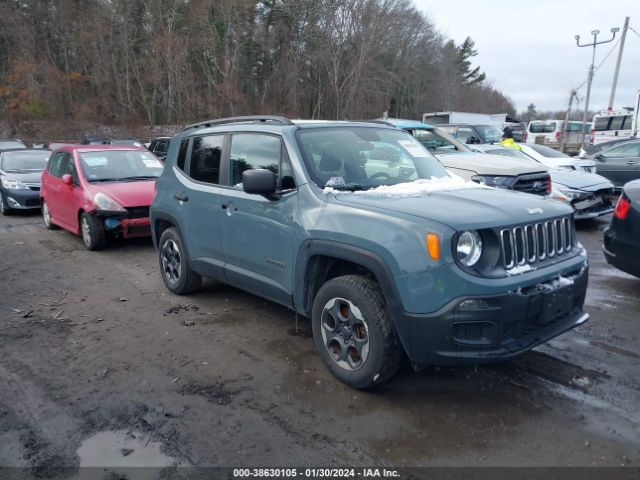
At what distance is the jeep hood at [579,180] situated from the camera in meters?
9.39

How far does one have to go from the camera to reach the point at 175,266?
596 cm

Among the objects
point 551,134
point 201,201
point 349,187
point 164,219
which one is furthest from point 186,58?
point 349,187

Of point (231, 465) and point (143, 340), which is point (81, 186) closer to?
point (143, 340)

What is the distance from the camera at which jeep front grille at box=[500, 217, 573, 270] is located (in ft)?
10.9

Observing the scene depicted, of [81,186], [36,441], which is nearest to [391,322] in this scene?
[36,441]

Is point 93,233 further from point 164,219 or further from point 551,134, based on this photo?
point 551,134

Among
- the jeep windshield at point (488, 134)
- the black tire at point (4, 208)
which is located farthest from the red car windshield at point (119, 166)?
the jeep windshield at point (488, 134)

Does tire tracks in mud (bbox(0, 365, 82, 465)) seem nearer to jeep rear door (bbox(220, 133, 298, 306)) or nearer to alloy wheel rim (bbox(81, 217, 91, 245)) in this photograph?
jeep rear door (bbox(220, 133, 298, 306))

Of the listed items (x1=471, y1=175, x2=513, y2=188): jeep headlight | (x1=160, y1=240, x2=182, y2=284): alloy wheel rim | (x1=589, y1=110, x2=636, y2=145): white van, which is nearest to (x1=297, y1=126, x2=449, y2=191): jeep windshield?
(x1=160, y1=240, x2=182, y2=284): alloy wheel rim

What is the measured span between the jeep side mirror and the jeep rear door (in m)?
0.20

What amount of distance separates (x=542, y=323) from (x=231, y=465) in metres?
2.16

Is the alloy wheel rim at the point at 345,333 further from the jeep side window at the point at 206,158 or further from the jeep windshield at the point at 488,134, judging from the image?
the jeep windshield at the point at 488,134

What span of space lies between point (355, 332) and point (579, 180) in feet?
25.3

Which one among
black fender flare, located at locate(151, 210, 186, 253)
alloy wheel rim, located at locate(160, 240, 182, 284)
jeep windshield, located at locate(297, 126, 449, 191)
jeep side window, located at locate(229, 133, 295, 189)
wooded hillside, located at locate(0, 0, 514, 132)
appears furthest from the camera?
wooded hillside, located at locate(0, 0, 514, 132)
